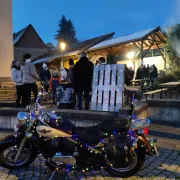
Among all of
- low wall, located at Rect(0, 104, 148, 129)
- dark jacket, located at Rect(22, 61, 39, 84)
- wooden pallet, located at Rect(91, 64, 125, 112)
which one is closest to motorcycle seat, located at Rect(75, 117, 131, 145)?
low wall, located at Rect(0, 104, 148, 129)

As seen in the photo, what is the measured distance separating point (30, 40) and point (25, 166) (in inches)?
1330

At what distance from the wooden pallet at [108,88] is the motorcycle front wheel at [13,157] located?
9.02 ft

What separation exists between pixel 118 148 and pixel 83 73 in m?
3.53

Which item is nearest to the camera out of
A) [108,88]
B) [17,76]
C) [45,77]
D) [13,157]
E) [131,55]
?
[13,157]

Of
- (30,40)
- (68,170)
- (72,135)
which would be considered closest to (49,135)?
(72,135)

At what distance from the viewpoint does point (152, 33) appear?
15.6 meters

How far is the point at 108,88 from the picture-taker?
20.7 ft

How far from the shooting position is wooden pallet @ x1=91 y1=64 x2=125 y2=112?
20.3ft

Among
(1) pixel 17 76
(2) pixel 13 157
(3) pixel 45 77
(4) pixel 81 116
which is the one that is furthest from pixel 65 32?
(2) pixel 13 157

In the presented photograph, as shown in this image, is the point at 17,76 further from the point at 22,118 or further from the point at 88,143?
the point at 88,143

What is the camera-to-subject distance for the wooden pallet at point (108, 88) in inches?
244

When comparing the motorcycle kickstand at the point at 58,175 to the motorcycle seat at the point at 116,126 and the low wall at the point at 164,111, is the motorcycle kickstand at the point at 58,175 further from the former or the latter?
the low wall at the point at 164,111

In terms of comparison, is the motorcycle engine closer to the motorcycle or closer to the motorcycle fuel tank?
the motorcycle

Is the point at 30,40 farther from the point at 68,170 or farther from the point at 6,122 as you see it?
the point at 68,170
